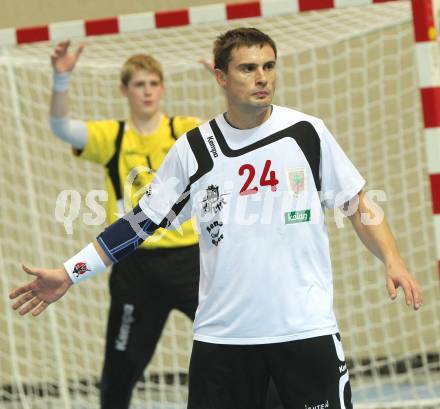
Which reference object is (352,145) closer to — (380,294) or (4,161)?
(380,294)

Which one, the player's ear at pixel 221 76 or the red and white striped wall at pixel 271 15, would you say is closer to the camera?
the player's ear at pixel 221 76

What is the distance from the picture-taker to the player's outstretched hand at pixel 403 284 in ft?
9.87

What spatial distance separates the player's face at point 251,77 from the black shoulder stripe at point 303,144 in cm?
11

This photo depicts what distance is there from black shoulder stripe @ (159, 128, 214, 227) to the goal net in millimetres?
3167

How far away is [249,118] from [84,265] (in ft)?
2.38

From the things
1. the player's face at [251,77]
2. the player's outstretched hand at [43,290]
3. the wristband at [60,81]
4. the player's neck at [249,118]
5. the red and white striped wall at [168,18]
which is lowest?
the player's outstretched hand at [43,290]

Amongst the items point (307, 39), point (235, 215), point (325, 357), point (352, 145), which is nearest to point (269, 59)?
point (235, 215)

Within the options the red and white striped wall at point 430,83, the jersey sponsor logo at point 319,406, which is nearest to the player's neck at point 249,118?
the jersey sponsor logo at point 319,406

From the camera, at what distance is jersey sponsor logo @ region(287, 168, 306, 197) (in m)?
3.19

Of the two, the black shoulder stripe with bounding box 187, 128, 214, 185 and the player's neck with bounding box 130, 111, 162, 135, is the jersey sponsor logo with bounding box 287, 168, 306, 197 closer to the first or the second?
the black shoulder stripe with bounding box 187, 128, 214, 185

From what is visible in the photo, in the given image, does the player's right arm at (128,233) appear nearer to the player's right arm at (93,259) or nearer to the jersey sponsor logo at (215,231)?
the player's right arm at (93,259)

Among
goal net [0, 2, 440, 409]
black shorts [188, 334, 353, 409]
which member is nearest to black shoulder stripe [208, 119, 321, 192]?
black shorts [188, 334, 353, 409]

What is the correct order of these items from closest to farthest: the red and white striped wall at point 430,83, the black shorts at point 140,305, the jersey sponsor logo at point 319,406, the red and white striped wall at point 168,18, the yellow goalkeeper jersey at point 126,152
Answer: the jersey sponsor logo at point 319,406
the red and white striped wall at point 430,83
the red and white striped wall at point 168,18
the black shorts at point 140,305
the yellow goalkeeper jersey at point 126,152

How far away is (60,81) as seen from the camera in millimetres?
4781
